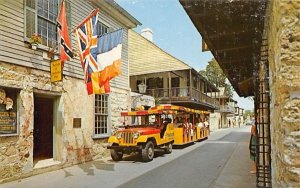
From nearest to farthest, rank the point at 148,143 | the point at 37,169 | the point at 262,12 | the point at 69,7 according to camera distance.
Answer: the point at 262,12 < the point at 37,169 < the point at 69,7 < the point at 148,143

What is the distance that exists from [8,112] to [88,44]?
311 cm

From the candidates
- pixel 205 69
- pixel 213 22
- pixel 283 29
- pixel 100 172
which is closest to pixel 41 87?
pixel 100 172

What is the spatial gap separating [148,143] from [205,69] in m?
56.5

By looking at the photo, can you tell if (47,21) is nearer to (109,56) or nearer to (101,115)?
(109,56)

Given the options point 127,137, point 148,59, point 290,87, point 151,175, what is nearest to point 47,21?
point 127,137

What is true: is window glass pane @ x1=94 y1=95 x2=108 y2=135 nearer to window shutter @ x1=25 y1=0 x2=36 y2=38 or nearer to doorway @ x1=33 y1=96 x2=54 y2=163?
doorway @ x1=33 y1=96 x2=54 y2=163

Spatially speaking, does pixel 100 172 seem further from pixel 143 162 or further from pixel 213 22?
pixel 213 22

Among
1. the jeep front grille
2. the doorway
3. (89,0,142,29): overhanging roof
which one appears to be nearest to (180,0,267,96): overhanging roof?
the jeep front grille

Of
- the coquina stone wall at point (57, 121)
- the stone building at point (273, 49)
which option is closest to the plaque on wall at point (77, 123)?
the coquina stone wall at point (57, 121)

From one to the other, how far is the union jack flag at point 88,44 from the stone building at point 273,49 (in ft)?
13.4

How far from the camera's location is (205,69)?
6712 cm

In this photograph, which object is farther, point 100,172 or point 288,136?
point 100,172

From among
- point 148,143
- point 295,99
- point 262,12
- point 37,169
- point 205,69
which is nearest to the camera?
point 295,99

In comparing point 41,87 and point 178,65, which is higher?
point 178,65
